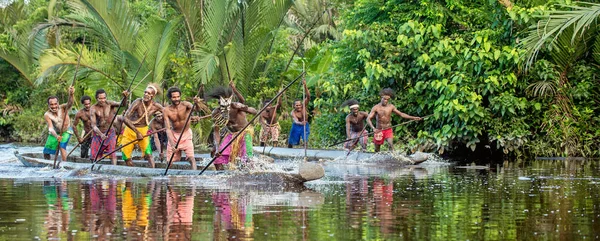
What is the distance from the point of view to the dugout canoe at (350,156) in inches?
653

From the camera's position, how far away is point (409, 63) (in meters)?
19.3

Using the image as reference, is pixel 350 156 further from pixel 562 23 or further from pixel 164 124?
pixel 562 23

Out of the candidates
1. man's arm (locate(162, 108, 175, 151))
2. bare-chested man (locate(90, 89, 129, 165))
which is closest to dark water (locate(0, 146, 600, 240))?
man's arm (locate(162, 108, 175, 151))

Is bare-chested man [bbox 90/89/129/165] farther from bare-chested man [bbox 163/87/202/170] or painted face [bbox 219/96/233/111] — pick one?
painted face [bbox 219/96/233/111]

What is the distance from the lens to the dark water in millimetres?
7199

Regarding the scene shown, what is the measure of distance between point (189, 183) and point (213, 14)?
8932 millimetres

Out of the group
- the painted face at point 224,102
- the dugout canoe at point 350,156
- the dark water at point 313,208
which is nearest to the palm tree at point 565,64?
the dugout canoe at point 350,156

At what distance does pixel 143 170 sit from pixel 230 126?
1367mm

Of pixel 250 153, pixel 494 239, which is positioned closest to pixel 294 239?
pixel 494 239

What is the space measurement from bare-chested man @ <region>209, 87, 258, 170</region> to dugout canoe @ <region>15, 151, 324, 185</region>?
50cm

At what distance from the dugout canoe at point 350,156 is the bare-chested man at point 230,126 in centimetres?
354

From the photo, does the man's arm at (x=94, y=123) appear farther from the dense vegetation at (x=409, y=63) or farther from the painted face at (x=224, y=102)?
the painted face at (x=224, y=102)

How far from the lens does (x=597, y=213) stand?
27.7ft

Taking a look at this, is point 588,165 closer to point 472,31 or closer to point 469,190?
point 472,31
